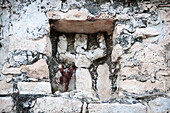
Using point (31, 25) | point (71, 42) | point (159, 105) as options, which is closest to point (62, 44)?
point (71, 42)

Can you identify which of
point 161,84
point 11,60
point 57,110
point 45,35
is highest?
point 45,35

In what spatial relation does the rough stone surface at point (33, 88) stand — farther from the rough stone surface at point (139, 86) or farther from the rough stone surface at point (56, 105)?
the rough stone surface at point (139, 86)

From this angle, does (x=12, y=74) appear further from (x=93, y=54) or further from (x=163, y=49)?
A: (x=163, y=49)

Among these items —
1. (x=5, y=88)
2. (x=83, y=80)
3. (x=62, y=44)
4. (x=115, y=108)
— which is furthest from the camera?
(x=62, y=44)

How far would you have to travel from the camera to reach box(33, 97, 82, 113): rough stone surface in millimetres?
2391

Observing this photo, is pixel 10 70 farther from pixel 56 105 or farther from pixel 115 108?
pixel 115 108

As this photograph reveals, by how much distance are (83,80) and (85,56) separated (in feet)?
0.93

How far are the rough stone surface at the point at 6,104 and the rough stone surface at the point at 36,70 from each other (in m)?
0.31

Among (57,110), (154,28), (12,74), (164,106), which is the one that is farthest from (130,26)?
(12,74)

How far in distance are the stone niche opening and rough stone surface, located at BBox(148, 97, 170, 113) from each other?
472mm

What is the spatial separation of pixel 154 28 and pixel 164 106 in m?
0.83

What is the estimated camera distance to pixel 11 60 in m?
2.57

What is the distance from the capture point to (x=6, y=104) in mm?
2430

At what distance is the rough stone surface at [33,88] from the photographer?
2.47m
